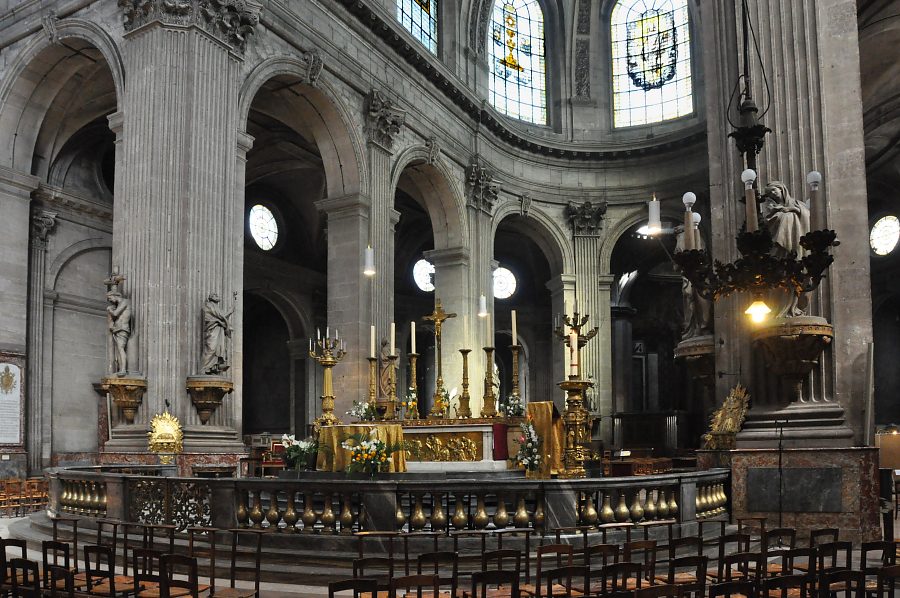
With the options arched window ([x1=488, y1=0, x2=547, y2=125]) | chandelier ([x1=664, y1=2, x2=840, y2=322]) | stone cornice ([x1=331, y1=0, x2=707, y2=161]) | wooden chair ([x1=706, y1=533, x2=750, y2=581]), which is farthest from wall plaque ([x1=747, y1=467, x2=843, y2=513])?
arched window ([x1=488, y1=0, x2=547, y2=125])

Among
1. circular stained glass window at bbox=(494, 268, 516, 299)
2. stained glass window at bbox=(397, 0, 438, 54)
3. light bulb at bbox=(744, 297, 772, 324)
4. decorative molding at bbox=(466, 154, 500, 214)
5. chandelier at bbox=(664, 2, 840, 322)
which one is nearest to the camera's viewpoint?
chandelier at bbox=(664, 2, 840, 322)

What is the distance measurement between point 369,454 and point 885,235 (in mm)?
24566

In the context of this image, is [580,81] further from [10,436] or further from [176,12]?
[10,436]

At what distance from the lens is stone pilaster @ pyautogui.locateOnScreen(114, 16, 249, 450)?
1462 centimetres

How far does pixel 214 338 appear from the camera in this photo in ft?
49.2

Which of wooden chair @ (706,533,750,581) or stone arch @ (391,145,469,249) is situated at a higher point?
stone arch @ (391,145,469,249)

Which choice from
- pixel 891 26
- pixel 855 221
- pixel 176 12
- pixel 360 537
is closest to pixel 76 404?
pixel 176 12

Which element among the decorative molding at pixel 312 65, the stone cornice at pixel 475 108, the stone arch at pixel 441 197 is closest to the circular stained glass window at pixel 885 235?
the stone cornice at pixel 475 108

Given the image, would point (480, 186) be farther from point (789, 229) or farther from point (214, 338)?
point (789, 229)

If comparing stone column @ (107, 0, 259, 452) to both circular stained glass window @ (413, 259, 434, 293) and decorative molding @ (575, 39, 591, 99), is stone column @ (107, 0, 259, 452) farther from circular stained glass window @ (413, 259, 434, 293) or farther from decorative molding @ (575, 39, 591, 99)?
circular stained glass window @ (413, 259, 434, 293)

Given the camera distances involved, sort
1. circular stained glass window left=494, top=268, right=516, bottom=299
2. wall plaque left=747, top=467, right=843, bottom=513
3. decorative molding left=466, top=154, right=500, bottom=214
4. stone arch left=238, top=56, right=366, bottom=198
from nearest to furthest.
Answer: wall plaque left=747, top=467, right=843, bottom=513 → stone arch left=238, top=56, right=366, bottom=198 → decorative molding left=466, top=154, right=500, bottom=214 → circular stained glass window left=494, top=268, right=516, bottom=299

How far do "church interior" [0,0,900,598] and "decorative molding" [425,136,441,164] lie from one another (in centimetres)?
9

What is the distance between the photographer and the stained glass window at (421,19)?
79.9 feet

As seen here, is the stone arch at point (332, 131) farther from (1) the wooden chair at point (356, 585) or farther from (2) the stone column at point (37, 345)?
(1) the wooden chair at point (356, 585)
